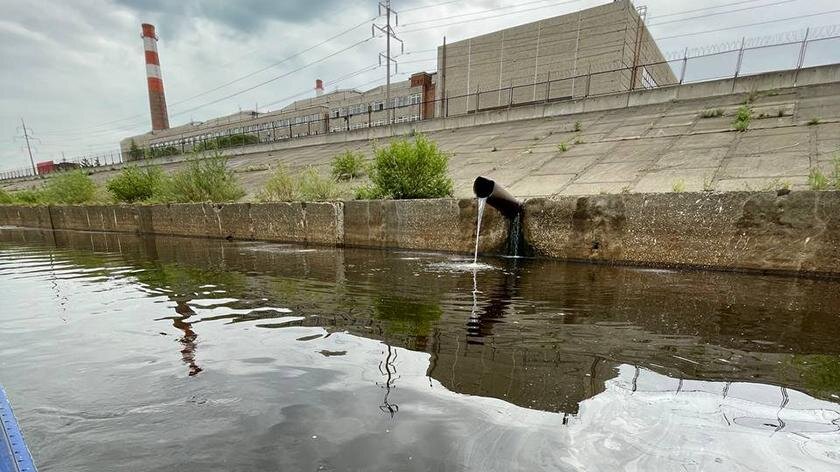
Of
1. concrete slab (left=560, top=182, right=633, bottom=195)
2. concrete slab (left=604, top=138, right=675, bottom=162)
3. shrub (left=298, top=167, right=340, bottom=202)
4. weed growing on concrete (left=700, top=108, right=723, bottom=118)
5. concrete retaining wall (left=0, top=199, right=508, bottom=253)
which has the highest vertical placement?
weed growing on concrete (left=700, top=108, right=723, bottom=118)

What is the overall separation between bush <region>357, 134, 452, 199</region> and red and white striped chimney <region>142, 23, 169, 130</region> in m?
58.7

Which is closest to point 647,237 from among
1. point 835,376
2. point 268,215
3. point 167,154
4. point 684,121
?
point 835,376

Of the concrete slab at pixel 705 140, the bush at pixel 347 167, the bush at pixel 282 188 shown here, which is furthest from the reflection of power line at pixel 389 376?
the bush at pixel 347 167

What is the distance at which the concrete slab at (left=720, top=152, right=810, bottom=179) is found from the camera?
597 cm

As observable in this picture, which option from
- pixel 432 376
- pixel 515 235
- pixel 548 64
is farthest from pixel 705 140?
pixel 548 64

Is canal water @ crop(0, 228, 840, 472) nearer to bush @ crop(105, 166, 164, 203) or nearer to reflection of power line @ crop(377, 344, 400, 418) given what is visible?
reflection of power line @ crop(377, 344, 400, 418)

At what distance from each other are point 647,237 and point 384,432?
4769 millimetres

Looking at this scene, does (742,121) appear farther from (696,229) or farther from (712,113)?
(696,229)

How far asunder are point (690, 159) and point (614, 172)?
Result: 1.57 m

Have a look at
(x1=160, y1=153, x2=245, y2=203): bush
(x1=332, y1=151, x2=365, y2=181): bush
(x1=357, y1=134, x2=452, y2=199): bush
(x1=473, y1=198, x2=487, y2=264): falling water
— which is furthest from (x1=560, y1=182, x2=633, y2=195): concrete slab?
(x1=160, y1=153, x2=245, y2=203): bush

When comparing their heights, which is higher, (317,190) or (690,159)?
(690,159)

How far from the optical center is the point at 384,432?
156 cm

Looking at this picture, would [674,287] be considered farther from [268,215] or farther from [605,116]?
[605,116]

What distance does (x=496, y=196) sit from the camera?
5.60m
